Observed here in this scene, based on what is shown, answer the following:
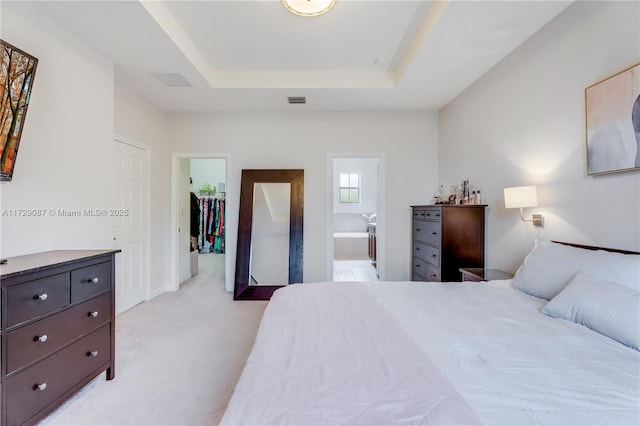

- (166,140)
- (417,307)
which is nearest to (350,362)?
(417,307)

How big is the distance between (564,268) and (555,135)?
1.15m

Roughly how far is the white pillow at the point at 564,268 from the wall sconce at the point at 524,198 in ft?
1.09

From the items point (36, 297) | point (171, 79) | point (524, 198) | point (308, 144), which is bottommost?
point (36, 297)

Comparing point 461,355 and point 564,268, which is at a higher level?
point 564,268

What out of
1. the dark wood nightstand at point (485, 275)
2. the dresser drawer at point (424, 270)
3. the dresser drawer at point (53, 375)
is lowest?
the dresser drawer at point (53, 375)

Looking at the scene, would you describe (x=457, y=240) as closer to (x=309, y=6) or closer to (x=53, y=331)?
(x=309, y=6)

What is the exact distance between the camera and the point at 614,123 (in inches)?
69.2

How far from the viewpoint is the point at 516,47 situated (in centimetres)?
257

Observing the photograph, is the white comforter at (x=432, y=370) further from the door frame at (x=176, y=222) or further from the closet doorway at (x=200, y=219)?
the closet doorway at (x=200, y=219)

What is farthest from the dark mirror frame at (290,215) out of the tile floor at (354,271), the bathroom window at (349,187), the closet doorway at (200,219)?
the bathroom window at (349,187)

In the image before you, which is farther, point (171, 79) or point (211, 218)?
point (211, 218)

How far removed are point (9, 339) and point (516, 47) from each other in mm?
4179

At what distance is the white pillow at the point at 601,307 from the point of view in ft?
3.99

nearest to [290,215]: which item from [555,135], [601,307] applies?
[555,135]
